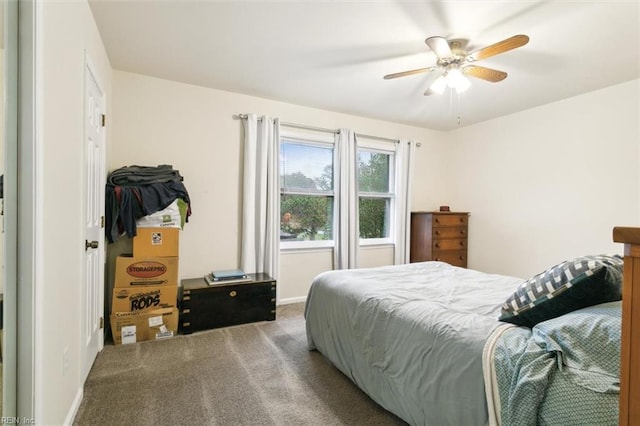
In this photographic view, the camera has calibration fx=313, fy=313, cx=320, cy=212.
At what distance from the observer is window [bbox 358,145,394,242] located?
4.57m

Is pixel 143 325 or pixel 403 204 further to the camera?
pixel 403 204

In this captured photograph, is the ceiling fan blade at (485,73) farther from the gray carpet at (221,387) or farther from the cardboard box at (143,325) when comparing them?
the cardboard box at (143,325)

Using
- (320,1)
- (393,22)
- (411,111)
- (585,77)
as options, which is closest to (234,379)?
(320,1)

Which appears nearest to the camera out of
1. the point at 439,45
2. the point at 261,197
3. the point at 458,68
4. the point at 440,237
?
the point at 439,45

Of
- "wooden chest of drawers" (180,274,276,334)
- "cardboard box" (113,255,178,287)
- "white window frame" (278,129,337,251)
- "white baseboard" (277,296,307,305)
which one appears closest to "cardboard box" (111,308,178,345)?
"wooden chest of drawers" (180,274,276,334)

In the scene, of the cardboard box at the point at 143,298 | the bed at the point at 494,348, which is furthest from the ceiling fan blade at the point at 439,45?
the cardboard box at the point at 143,298

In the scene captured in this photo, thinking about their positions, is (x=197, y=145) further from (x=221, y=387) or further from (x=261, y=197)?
(x=221, y=387)

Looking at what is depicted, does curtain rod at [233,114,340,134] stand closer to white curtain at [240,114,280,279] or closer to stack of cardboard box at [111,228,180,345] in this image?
white curtain at [240,114,280,279]

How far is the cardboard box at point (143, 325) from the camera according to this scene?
2.65 m

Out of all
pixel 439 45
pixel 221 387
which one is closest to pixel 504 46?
pixel 439 45

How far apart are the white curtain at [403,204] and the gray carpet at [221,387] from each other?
236 cm

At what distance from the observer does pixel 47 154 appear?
1327 mm

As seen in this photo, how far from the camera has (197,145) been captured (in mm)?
3430

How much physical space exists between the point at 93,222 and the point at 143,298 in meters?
0.82
